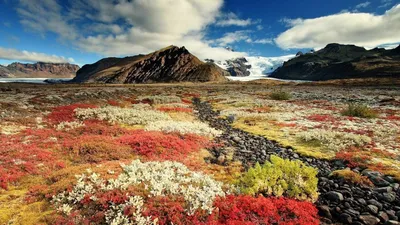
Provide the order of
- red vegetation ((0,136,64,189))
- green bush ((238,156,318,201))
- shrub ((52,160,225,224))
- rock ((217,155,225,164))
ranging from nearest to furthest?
shrub ((52,160,225,224))
green bush ((238,156,318,201))
red vegetation ((0,136,64,189))
rock ((217,155,225,164))

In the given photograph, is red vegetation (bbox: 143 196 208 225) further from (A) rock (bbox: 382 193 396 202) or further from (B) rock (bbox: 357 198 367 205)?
(A) rock (bbox: 382 193 396 202)

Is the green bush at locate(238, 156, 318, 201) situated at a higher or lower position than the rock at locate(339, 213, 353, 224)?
higher

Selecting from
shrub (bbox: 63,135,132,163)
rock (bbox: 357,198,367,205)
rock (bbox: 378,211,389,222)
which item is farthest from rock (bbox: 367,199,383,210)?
shrub (bbox: 63,135,132,163)

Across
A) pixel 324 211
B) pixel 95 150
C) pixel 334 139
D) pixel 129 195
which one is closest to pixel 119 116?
pixel 95 150

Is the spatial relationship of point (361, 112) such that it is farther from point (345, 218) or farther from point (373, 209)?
point (345, 218)

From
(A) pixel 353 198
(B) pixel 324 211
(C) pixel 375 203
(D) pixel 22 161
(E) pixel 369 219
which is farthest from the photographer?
(D) pixel 22 161

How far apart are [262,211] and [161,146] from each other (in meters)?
8.79

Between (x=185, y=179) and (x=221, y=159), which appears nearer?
(x=185, y=179)

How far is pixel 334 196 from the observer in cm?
991

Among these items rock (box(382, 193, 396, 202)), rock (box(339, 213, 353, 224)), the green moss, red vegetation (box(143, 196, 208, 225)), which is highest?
red vegetation (box(143, 196, 208, 225))

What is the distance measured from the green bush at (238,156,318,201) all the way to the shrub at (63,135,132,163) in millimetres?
7862

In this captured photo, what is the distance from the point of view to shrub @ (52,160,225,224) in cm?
755

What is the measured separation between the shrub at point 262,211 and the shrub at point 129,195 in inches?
18.8

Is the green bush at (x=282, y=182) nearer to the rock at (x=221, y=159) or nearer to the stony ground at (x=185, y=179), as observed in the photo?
the stony ground at (x=185, y=179)
